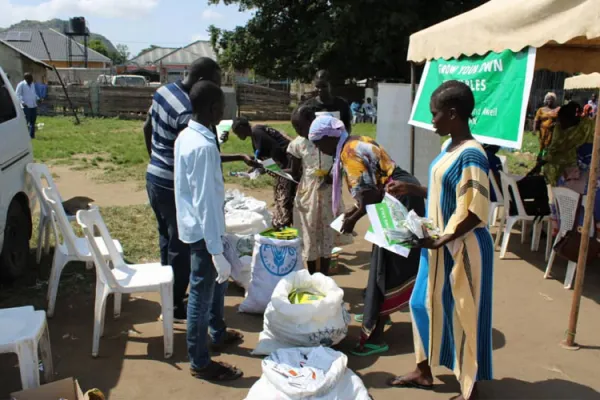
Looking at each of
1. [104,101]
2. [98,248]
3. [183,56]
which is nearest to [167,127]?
[98,248]

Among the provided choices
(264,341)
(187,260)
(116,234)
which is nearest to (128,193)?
(116,234)

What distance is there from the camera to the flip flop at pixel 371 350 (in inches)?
143

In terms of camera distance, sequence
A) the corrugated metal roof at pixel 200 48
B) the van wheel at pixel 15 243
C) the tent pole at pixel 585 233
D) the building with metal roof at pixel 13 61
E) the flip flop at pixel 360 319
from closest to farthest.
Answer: the tent pole at pixel 585 233
the flip flop at pixel 360 319
the van wheel at pixel 15 243
the building with metal roof at pixel 13 61
the corrugated metal roof at pixel 200 48

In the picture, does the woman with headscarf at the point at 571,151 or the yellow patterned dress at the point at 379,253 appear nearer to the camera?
the yellow patterned dress at the point at 379,253

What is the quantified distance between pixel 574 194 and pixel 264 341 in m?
3.26

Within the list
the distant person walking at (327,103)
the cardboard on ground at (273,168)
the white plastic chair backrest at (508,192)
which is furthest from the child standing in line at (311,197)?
the white plastic chair backrest at (508,192)

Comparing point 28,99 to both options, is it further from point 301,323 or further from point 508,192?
point 301,323

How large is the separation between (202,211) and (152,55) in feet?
210

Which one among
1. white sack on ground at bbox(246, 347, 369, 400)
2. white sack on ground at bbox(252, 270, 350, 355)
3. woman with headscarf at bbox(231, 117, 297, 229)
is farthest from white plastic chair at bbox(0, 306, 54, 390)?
woman with headscarf at bbox(231, 117, 297, 229)

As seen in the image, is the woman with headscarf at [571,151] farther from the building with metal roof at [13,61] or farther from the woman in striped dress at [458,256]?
the building with metal roof at [13,61]

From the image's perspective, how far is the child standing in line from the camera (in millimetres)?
4684

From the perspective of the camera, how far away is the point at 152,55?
62.1 meters

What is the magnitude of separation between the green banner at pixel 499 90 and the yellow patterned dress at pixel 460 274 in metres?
1.48

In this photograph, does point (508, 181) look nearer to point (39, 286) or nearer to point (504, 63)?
point (504, 63)
